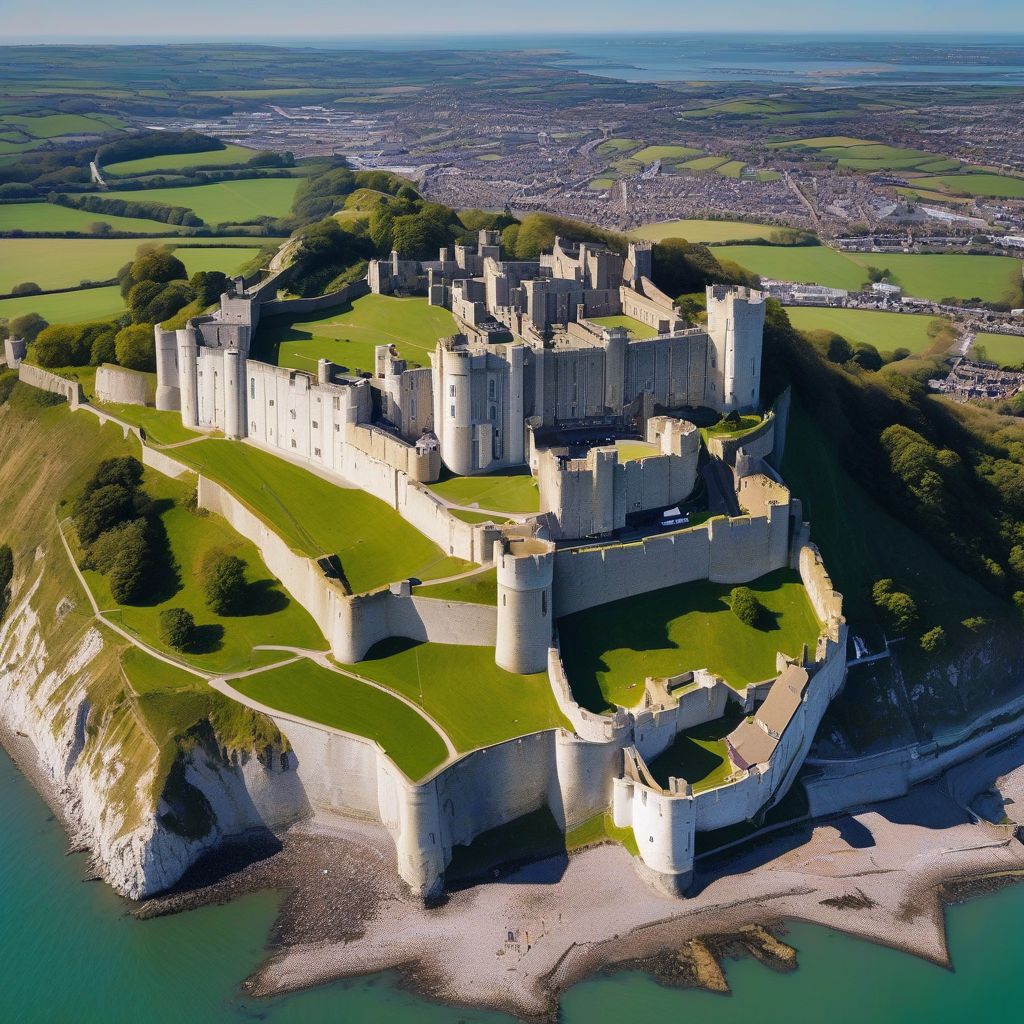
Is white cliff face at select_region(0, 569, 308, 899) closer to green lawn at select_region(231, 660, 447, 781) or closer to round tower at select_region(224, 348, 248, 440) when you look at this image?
green lawn at select_region(231, 660, 447, 781)

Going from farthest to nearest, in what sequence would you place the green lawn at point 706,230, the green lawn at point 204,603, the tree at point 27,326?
the green lawn at point 706,230, the tree at point 27,326, the green lawn at point 204,603

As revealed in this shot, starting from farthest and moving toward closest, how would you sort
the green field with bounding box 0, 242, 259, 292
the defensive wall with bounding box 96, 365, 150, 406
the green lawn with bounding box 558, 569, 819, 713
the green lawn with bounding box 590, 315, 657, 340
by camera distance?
the green field with bounding box 0, 242, 259, 292 → the defensive wall with bounding box 96, 365, 150, 406 → the green lawn with bounding box 590, 315, 657, 340 → the green lawn with bounding box 558, 569, 819, 713

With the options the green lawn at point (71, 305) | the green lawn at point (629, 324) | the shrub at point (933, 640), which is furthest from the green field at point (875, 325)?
the green lawn at point (71, 305)

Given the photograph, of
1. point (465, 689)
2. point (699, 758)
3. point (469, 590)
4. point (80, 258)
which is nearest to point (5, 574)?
point (469, 590)

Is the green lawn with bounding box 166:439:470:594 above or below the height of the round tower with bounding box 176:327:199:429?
below

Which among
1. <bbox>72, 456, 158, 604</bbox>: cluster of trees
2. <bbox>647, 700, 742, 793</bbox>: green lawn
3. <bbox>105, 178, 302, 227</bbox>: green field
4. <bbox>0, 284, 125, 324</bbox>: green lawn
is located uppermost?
<bbox>72, 456, 158, 604</bbox>: cluster of trees

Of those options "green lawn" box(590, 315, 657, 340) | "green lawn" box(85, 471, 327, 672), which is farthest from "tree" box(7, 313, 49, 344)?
"green lawn" box(590, 315, 657, 340)

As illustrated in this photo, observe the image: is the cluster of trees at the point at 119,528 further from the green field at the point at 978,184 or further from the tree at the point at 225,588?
the green field at the point at 978,184
